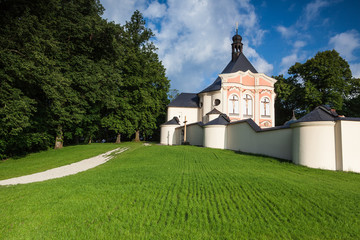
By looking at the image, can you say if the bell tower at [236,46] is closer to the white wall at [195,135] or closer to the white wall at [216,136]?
the white wall at [195,135]

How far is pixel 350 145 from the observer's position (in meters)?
8.52

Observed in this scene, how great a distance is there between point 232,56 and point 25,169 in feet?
111

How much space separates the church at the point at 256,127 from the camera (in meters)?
8.67

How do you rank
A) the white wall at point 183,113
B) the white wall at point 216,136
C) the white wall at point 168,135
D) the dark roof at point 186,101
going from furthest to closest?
1. the dark roof at point 186,101
2. the white wall at point 183,113
3. the white wall at point 168,135
4. the white wall at point 216,136

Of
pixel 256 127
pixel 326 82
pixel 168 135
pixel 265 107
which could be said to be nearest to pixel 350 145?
pixel 256 127

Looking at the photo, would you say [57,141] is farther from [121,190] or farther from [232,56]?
[232,56]

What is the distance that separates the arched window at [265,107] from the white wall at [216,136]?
558 inches

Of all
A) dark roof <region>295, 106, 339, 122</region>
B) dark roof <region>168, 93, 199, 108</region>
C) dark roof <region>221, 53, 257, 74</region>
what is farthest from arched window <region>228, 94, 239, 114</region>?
dark roof <region>295, 106, 339, 122</region>

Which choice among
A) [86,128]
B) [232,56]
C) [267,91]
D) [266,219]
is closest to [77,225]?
[266,219]

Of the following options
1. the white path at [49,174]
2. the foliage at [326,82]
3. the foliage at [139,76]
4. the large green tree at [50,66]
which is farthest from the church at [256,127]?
the large green tree at [50,66]

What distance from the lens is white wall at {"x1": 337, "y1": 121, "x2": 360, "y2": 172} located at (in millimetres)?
8469

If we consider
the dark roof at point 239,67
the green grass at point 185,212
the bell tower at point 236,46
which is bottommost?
the green grass at point 185,212

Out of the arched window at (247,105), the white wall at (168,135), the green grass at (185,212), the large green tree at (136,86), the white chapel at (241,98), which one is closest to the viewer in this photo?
the green grass at (185,212)

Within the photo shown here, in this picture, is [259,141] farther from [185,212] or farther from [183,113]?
[183,113]
